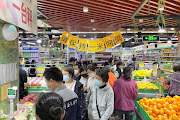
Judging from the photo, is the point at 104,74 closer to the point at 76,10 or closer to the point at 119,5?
the point at 119,5

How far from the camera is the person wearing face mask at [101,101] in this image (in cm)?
Answer: 330

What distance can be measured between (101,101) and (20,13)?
6.70 ft

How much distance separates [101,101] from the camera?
10.9ft

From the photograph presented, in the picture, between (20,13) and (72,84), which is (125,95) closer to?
(72,84)

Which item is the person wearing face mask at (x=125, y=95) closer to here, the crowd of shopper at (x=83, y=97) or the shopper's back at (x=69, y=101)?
the crowd of shopper at (x=83, y=97)

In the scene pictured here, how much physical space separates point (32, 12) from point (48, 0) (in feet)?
11.7

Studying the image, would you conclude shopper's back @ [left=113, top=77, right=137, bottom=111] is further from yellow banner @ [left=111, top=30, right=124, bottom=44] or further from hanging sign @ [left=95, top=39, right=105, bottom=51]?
hanging sign @ [left=95, top=39, right=105, bottom=51]

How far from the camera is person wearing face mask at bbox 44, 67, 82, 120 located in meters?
2.23

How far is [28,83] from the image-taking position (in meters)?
6.17

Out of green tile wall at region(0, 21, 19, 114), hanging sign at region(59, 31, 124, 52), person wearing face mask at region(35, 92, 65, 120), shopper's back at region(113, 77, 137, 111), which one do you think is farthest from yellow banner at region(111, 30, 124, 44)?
person wearing face mask at region(35, 92, 65, 120)

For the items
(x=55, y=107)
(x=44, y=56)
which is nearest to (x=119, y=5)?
(x=55, y=107)

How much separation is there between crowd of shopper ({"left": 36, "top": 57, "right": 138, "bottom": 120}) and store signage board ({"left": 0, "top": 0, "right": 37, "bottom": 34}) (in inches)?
34.1

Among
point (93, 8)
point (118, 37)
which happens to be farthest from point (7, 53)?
point (118, 37)

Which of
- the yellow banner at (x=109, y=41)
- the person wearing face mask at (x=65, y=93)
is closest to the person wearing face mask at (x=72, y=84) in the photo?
the person wearing face mask at (x=65, y=93)
